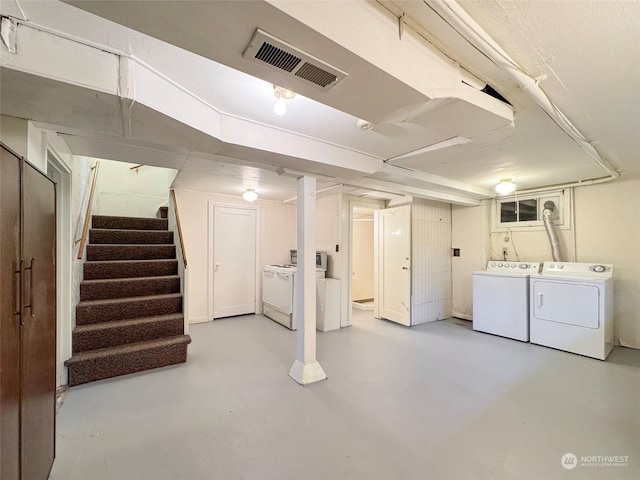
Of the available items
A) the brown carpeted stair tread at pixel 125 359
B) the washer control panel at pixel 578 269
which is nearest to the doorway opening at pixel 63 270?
the brown carpeted stair tread at pixel 125 359

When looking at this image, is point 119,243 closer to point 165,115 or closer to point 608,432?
point 165,115

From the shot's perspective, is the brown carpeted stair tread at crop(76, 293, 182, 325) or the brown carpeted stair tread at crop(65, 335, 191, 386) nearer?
the brown carpeted stair tread at crop(65, 335, 191, 386)

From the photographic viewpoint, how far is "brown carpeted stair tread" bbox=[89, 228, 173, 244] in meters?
3.75

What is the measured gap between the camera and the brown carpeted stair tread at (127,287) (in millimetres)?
→ 3098

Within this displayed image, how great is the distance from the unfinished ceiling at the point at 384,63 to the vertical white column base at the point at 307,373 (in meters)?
2.00

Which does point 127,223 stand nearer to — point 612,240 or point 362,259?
point 362,259

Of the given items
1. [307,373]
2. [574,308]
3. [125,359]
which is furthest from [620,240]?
[125,359]

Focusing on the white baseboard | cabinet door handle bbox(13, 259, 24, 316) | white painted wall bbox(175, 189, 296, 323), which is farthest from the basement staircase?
cabinet door handle bbox(13, 259, 24, 316)

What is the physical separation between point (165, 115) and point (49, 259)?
1023 millimetres

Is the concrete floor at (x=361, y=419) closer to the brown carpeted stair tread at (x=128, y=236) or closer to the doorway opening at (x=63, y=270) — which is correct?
the doorway opening at (x=63, y=270)

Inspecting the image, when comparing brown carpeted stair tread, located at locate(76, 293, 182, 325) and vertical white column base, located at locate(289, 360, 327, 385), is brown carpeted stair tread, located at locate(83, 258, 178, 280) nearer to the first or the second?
brown carpeted stair tread, located at locate(76, 293, 182, 325)

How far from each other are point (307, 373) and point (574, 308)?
3415 mm

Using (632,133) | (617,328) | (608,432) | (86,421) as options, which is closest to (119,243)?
(86,421)

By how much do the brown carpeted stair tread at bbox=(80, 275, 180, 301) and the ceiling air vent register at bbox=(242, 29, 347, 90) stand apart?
3197mm
